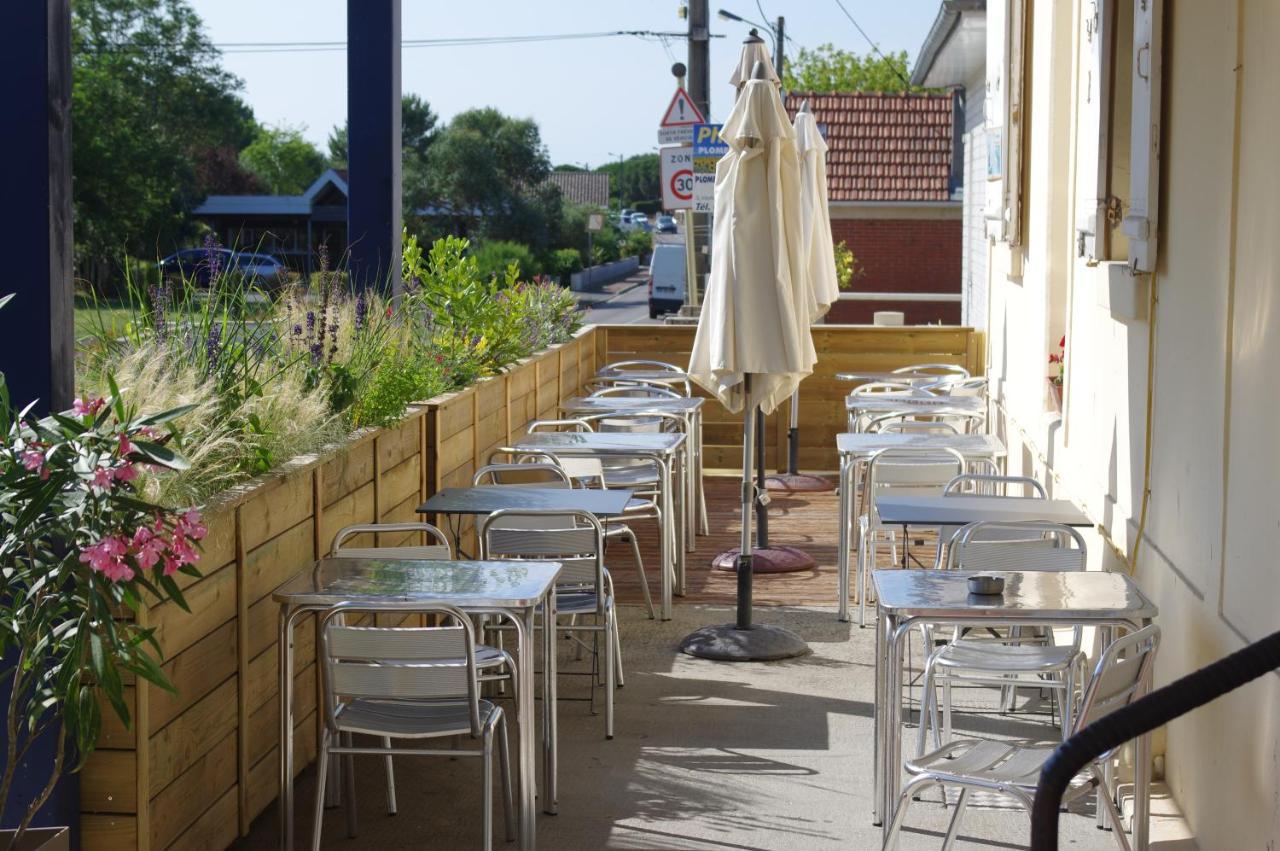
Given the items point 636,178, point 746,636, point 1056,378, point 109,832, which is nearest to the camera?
point 109,832

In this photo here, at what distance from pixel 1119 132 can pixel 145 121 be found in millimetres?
62895

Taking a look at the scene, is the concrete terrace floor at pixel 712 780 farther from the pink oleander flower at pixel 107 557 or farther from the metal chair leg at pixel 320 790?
the pink oleander flower at pixel 107 557

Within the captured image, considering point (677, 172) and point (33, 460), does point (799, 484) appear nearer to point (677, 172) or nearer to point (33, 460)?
A: point (677, 172)

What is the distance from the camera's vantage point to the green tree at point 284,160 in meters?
83.1

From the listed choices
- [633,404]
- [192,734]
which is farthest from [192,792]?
[633,404]

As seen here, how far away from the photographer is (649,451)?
26.0 ft

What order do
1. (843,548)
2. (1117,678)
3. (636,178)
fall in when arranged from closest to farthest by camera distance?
(1117,678), (843,548), (636,178)

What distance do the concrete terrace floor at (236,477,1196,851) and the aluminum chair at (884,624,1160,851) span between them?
816 mm

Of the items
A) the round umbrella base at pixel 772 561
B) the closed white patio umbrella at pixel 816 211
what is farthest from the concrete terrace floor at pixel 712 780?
the closed white patio umbrella at pixel 816 211

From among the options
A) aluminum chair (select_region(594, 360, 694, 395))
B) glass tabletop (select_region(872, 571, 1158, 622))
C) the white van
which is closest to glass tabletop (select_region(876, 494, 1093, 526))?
glass tabletop (select_region(872, 571, 1158, 622))

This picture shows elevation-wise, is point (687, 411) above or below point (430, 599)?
above

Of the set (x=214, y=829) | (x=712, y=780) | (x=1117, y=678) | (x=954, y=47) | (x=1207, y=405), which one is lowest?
(x=712, y=780)

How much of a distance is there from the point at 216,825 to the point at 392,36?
16.5 feet

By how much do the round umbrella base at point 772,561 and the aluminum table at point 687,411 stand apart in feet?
1.63
